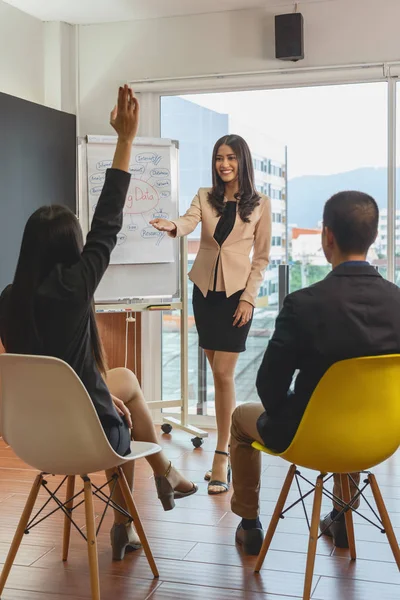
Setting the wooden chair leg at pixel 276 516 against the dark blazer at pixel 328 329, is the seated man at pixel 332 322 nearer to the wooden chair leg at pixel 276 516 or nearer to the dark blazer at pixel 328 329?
the dark blazer at pixel 328 329

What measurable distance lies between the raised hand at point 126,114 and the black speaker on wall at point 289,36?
8.68ft

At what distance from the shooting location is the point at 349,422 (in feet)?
7.13

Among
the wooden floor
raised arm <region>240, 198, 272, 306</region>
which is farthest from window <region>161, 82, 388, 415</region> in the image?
the wooden floor

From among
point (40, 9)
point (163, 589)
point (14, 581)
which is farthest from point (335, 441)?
point (40, 9)

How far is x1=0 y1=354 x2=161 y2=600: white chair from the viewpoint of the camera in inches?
84.6

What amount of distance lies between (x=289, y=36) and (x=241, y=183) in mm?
1379

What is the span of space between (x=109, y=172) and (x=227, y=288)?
1.51 m

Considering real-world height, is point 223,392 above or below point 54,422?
below

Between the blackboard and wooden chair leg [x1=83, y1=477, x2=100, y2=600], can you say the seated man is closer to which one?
wooden chair leg [x1=83, y1=477, x2=100, y2=600]

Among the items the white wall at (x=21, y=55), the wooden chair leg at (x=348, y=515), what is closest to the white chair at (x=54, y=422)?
the wooden chair leg at (x=348, y=515)

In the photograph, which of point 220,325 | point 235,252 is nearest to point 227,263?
point 235,252

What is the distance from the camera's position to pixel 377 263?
4742 mm

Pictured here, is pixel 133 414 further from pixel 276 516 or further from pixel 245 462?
pixel 276 516

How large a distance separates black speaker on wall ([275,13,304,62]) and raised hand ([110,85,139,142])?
2.65m
